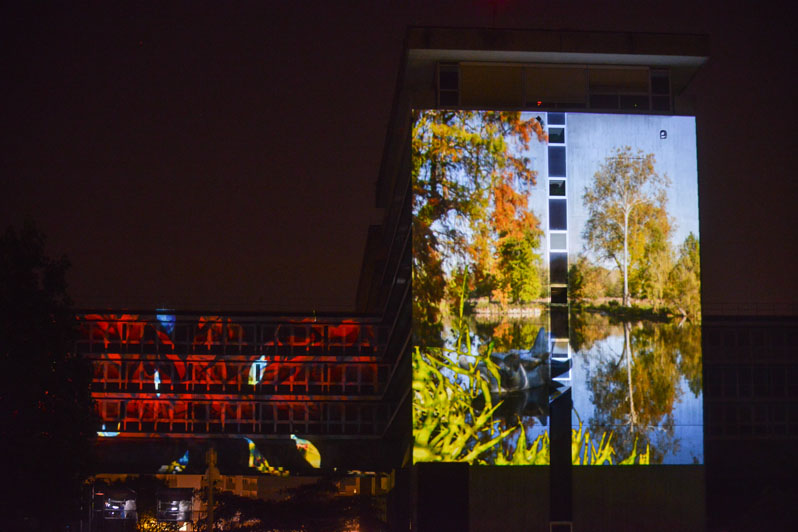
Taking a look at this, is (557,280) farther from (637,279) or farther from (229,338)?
(229,338)

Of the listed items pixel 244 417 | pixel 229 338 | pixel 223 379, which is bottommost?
pixel 244 417

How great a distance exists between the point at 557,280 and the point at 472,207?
5153 millimetres

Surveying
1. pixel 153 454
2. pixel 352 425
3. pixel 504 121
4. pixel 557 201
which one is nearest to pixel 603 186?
pixel 557 201

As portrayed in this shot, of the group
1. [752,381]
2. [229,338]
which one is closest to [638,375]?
[752,381]

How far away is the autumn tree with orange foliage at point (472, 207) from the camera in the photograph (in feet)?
171

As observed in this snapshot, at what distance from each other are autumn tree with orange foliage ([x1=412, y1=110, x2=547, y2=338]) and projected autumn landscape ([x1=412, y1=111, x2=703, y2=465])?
0.06 m

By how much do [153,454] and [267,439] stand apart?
6855 millimetres

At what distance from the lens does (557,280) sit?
52469mm

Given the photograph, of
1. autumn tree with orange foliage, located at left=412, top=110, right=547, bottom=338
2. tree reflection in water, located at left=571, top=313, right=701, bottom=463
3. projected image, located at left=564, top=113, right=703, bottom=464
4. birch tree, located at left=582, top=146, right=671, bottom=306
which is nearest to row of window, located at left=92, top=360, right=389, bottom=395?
autumn tree with orange foliage, located at left=412, top=110, right=547, bottom=338

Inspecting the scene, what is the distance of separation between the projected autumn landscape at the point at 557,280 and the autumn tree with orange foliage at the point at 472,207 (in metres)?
0.06

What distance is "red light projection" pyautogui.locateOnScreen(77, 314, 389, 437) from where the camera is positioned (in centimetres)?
6975

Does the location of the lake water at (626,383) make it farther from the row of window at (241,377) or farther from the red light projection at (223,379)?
the red light projection at (223,379)

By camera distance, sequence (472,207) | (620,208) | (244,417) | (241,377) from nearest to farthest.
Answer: (472,207), (620,208), (244,417), (241,377)

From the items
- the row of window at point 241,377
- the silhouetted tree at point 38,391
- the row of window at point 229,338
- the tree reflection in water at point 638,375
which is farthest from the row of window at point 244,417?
the silhouetted tree at point 38,391
